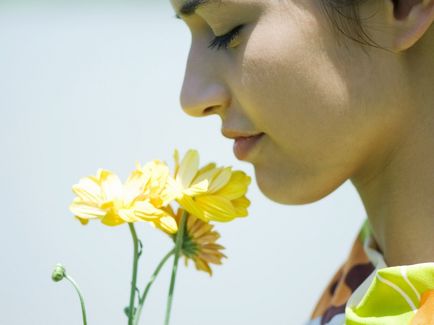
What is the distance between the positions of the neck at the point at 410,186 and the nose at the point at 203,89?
0.49 ft

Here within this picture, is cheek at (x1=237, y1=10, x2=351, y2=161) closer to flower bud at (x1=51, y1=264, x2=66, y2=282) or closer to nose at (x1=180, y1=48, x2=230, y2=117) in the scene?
nose at (x1=180, y1=48, x2=230, y2=117)

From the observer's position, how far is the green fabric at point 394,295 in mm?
591

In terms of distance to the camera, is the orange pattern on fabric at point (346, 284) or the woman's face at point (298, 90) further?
the orange pattern on fabric at point (346, 284)

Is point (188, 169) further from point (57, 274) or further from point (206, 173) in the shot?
point (57, 274)

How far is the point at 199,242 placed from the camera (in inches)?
24.9

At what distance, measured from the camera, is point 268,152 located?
67cm

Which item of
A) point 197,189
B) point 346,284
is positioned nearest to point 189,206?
point 197,189

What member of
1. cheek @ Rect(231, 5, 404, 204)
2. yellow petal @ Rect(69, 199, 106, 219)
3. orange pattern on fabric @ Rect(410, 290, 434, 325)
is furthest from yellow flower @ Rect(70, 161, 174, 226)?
orange pattern on fabric @ Rect(410, 290, 434, 325)

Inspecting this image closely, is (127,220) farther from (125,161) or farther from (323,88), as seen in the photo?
(125,161)

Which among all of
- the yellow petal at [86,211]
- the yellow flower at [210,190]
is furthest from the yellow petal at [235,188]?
the yellow petal at [86,211]

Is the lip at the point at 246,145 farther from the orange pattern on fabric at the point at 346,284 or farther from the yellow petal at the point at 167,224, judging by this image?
the orange pattern on fabric at the point at 346,284

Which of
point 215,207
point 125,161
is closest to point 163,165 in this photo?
point 215,207

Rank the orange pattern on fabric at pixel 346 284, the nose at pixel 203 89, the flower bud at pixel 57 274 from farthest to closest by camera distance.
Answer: the orange pattern on fabric at pixel 346 284, the nose at pixel 203 89, the flower bud at pixel 57 274

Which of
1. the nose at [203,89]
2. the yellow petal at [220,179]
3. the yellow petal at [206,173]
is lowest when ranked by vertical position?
the yellow petal at [220,179]
